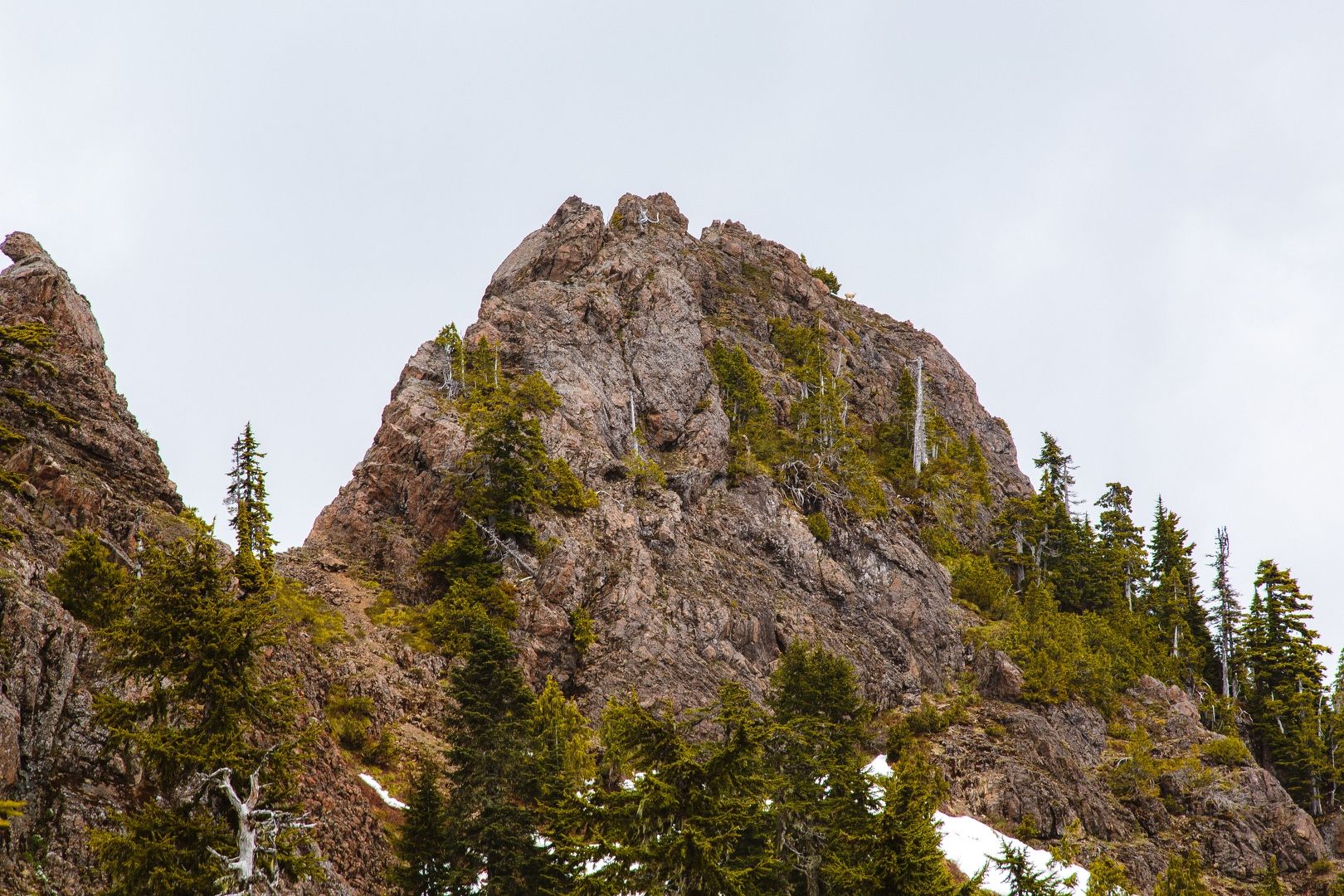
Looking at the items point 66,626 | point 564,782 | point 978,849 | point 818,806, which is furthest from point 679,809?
point 978,849

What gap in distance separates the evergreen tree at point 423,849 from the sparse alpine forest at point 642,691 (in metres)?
0.11

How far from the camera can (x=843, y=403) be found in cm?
8350

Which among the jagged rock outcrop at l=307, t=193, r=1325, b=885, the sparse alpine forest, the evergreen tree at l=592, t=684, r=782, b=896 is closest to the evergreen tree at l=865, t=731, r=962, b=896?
the sparse alpine forest

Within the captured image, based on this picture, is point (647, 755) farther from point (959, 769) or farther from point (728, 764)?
point (959, 769)

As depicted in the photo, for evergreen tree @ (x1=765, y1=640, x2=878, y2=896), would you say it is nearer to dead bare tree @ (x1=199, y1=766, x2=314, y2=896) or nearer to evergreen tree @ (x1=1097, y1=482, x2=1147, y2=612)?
dead bare tree @ (x1=199, y1=766, x2=314, y2=896)

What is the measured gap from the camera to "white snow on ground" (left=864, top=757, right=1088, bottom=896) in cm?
4425

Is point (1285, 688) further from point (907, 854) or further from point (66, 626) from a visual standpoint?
point (66, 626)

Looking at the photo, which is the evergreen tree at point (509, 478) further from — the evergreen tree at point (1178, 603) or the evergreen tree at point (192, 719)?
the evergreen tree at point (1178, 603)

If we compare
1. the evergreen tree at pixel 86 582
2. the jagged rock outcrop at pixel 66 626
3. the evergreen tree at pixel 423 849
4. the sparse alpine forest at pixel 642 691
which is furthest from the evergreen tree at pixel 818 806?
the evergreen tree at pixel 86 582

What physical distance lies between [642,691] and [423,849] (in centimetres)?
2048

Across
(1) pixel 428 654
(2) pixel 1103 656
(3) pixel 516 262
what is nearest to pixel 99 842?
(1) pixel 428 654

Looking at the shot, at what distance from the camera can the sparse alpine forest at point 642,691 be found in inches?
760

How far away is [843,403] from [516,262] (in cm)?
3102

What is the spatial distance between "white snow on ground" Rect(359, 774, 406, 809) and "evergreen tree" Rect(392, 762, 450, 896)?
7.35 metres
